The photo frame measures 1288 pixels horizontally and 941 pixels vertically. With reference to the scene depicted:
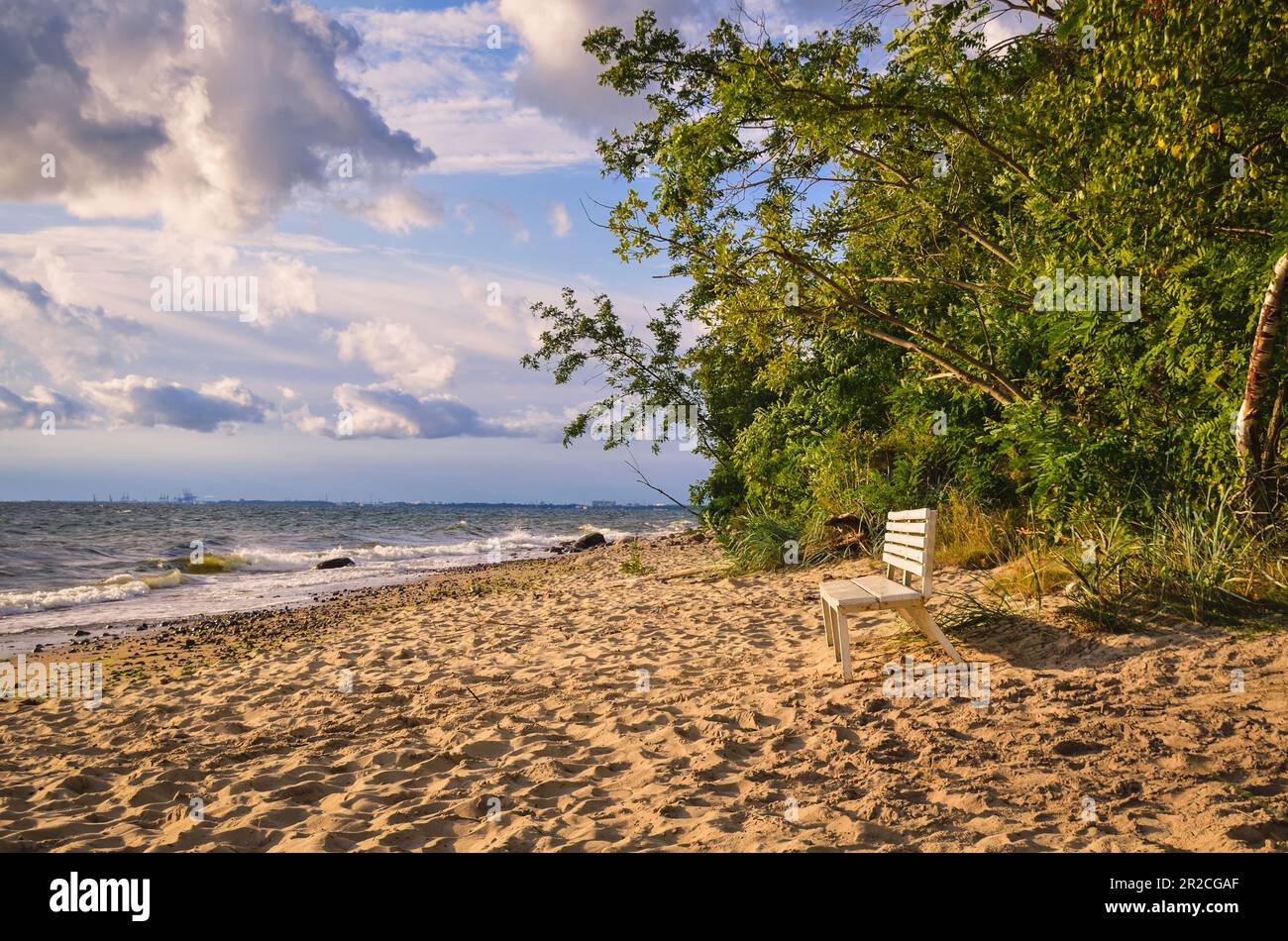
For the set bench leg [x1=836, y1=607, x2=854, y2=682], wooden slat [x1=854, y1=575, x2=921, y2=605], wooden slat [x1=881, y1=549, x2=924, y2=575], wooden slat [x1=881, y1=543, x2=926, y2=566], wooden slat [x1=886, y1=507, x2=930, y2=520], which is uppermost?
wooden slat [x1=886, y1=507, x2=930, y2=520]

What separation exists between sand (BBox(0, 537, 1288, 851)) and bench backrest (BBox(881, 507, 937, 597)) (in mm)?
662

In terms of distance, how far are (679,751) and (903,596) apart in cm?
216

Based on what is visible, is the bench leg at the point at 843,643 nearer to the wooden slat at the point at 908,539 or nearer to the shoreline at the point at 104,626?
the wooden slat at the point at 908,539

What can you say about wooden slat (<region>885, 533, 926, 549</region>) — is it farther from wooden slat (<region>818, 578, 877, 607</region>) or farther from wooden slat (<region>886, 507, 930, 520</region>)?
wooden slat (<region>818, 578, 877, 607</region>)

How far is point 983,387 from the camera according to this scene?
8.70 metres

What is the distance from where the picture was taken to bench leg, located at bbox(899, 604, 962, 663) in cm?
585

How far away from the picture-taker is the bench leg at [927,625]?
19.2 ft

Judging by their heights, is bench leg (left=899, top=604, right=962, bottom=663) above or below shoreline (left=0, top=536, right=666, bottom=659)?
above

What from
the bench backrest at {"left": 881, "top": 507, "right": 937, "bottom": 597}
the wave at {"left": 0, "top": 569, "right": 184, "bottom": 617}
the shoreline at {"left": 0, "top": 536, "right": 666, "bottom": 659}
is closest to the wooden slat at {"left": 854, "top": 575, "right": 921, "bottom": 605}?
the bench backrest at {"left": 881, "top": 507, "right": 937, "bottom": 597}

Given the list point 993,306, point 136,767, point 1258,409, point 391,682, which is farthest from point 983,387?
point 136,767

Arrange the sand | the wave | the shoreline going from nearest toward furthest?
the sand, the shoreline, the wave

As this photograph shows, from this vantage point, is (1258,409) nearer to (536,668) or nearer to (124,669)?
(536,668)

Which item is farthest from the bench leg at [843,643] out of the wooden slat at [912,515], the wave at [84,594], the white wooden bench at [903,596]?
the wave at [84,594]

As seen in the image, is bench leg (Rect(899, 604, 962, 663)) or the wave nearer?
bench leg (Rect(899, 604, 962, 663))
